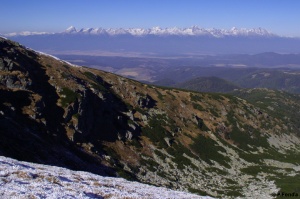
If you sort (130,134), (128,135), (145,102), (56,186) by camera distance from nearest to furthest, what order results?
(56,186) → (128,135) → (130,134) → (145,102)

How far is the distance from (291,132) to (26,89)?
5490 inches

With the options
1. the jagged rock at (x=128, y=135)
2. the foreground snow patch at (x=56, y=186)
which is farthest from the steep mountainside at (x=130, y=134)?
the foreground snow patch at (x=56, y=186)

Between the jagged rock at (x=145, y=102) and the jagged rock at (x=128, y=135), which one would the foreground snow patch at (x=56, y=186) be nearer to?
the jagged rock at (x=128, y=135)

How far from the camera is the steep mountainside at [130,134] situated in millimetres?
75875

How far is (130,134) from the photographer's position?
4126 inches

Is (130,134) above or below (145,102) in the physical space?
below

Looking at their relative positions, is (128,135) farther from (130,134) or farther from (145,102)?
(145,102)

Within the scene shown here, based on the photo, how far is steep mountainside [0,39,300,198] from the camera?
249ft

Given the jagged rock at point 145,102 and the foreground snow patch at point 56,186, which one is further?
the jagged rock at point 145,102

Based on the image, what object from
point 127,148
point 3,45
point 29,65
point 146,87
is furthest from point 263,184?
point 3,45

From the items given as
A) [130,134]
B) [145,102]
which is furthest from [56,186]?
[145,102]

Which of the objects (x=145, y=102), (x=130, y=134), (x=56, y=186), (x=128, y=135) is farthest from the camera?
(x=145, y=102)

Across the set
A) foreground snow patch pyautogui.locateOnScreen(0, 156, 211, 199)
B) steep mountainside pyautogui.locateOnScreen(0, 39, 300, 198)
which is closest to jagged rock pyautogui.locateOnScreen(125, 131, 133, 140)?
steep mountainside pyautogui.locateOnScreen(0, 39, 300, 198)

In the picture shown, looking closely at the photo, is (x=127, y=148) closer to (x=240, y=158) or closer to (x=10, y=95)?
(x=10, y=95)
